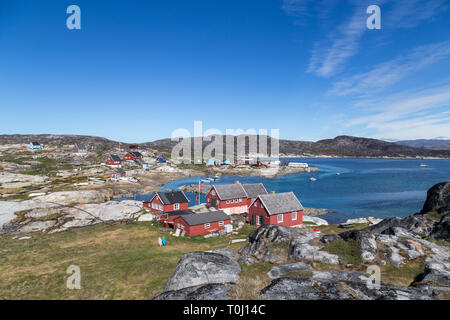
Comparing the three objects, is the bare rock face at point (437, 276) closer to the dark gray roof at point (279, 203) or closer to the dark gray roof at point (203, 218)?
the dark gray roof at point (279, 203)

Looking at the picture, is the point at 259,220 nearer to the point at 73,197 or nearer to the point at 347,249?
the point at 347,249

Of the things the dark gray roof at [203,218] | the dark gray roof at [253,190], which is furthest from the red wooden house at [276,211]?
the dark gray roof at [253,190]

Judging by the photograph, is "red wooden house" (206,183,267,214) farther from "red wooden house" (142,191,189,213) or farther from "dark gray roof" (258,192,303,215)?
"dark gray roof" (258,192,303,215)

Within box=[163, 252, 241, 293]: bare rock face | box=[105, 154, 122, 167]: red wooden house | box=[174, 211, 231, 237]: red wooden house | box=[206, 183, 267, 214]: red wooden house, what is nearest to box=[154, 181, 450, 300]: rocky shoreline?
box=[163, 252, 241, 293]: bare rock face

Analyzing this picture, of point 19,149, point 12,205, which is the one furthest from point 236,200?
point 19,149

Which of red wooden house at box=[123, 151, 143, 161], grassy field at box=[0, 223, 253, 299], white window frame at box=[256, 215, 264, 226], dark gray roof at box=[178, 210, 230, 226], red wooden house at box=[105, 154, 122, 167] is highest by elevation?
red wooden house at box=[123, 151, 143, 161]

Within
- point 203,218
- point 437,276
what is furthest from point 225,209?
point 437,276
